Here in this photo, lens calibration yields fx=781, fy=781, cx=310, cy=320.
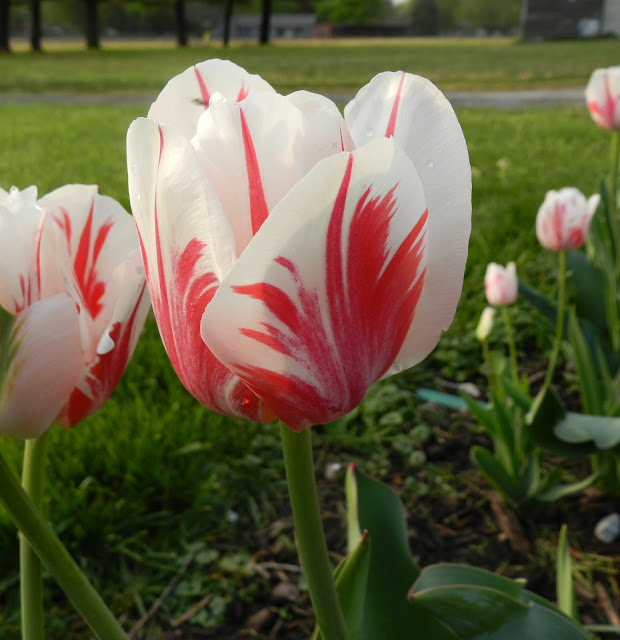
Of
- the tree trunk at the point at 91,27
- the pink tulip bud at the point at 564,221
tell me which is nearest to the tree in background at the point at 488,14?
the tree trunk at the point at 91,27

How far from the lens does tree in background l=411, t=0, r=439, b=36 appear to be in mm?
42031

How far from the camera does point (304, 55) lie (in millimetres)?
19219

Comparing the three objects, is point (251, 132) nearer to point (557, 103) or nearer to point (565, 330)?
point (565, 330)

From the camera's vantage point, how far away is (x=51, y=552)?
0.33m

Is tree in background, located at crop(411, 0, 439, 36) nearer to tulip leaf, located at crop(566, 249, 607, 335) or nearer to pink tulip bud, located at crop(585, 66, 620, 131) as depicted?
pink tulip bud, located at crop(585, 66, 620, 131)

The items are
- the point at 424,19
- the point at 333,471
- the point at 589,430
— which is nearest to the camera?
the point at 589,430

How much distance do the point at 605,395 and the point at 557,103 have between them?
286 inches

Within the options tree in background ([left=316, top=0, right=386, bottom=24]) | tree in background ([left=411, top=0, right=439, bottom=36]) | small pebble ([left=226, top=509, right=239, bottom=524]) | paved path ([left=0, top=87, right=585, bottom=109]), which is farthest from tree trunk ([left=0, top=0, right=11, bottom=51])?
tree in background ([left=411, top=0, right=439, bottom=36])

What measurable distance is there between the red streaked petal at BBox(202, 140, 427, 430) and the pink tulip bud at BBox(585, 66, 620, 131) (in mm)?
1528

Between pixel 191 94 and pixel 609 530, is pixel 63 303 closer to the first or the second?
pixel 191 94

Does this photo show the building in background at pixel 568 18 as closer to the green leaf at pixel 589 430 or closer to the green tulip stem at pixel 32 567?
the green leaf at pixel 589 430

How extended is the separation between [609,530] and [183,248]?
4.40 ft

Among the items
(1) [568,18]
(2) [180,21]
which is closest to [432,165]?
(2) [180,21]

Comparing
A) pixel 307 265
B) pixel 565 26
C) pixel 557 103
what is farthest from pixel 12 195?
pixel 565 26
